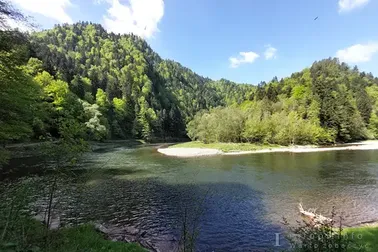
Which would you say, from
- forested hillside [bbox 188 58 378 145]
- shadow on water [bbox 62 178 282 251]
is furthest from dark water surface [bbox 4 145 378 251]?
forested hillside [bbox 188 58 378 145]

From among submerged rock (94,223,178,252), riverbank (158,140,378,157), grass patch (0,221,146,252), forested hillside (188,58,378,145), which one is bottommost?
submerged rock (94,223,178,252)

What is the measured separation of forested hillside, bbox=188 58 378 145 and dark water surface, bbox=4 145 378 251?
172 feet

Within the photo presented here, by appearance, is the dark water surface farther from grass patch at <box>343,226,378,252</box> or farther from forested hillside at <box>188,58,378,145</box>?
forested hillside at <box>188,58,378,145</box>

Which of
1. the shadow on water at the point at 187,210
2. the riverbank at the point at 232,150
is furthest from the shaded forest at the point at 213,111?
the shadow on water at the point at 187,210

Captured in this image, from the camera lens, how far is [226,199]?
25.5 m

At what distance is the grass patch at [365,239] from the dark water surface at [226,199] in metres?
1.73

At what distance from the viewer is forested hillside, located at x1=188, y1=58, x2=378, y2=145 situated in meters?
92.4

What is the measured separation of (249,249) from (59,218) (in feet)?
41.1

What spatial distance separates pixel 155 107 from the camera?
17962 cm

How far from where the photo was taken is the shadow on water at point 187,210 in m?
17.0

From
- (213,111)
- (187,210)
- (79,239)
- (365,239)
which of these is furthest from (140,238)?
(213,111)

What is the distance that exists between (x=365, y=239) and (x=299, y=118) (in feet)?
316

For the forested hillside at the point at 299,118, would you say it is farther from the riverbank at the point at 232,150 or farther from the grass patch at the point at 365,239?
the grass patch at the point at 365,239

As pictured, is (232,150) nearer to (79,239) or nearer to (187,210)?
(187,210)
